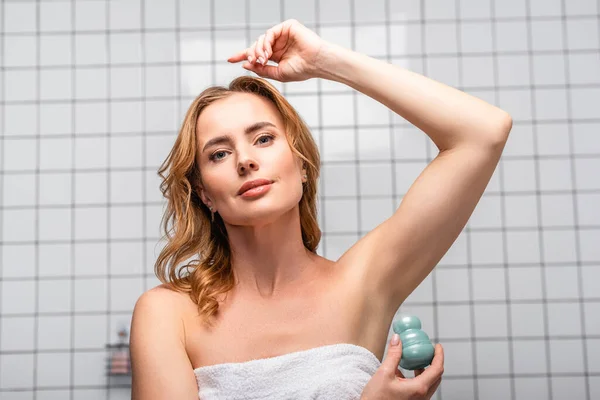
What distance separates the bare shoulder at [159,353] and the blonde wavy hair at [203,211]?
0.06 metres

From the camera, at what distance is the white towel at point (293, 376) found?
1132mm

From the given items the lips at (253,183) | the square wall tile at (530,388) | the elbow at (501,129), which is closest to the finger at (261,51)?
the lips at (253,183)

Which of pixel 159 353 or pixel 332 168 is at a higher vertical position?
pixel 332 168

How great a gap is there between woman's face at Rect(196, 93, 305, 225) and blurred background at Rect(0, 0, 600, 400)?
2.70 feet

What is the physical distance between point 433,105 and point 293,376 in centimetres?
49

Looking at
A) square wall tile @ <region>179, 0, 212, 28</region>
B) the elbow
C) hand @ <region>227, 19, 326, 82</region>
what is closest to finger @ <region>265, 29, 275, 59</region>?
hand @ <region>227, 19, 326, 82</region>

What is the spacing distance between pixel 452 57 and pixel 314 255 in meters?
1.02

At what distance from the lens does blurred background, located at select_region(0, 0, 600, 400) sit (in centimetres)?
204

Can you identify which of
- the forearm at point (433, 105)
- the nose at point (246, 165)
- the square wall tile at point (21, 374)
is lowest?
the square wall tile at point (21, 374)

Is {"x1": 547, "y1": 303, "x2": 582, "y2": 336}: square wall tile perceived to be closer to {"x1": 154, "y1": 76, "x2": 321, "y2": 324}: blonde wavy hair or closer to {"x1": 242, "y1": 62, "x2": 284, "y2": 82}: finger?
{"x1": 154, "y1": 76, "x2": 321, "y2": 324}: blonde wavy hair

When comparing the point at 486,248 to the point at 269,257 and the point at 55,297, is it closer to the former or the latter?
the point at 269,257

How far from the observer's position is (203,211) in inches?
53.4

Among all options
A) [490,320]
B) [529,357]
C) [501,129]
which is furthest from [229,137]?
[529,357]

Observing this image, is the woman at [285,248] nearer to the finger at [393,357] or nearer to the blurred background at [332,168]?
the finger at [393,357]
